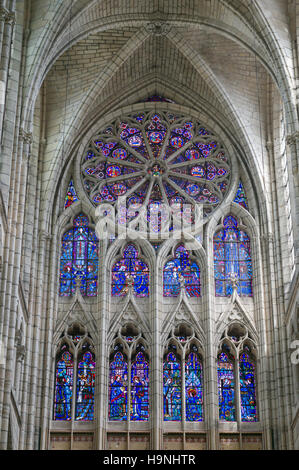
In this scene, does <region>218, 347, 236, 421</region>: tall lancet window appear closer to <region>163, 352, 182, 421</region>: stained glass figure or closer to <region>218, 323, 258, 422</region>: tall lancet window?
<region>218, 323, 258, 422</region>: tall lancet window

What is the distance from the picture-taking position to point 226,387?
2586cm

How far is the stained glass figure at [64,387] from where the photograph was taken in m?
25.4

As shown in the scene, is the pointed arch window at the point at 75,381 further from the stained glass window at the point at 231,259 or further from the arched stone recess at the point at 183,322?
the stained glass window at the point at 231,259

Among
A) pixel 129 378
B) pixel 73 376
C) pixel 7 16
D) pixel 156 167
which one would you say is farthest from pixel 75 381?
pixel 7 16

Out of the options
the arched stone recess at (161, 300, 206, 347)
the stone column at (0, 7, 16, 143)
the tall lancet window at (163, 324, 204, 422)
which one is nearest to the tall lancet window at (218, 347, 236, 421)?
the tall lancet window at (163, 324, 204, 422)

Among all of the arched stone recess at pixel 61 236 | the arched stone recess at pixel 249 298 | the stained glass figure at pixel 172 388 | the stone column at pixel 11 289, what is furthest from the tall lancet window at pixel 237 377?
the stone column at pixel 11 289

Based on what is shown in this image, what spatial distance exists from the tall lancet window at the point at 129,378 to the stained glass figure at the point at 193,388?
96 centimetres

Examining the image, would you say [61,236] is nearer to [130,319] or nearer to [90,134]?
[130,319]

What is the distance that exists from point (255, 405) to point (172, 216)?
215 inches

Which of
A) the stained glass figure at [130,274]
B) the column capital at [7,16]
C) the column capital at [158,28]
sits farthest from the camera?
the column capital at [158,28]

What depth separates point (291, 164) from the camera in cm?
2458
